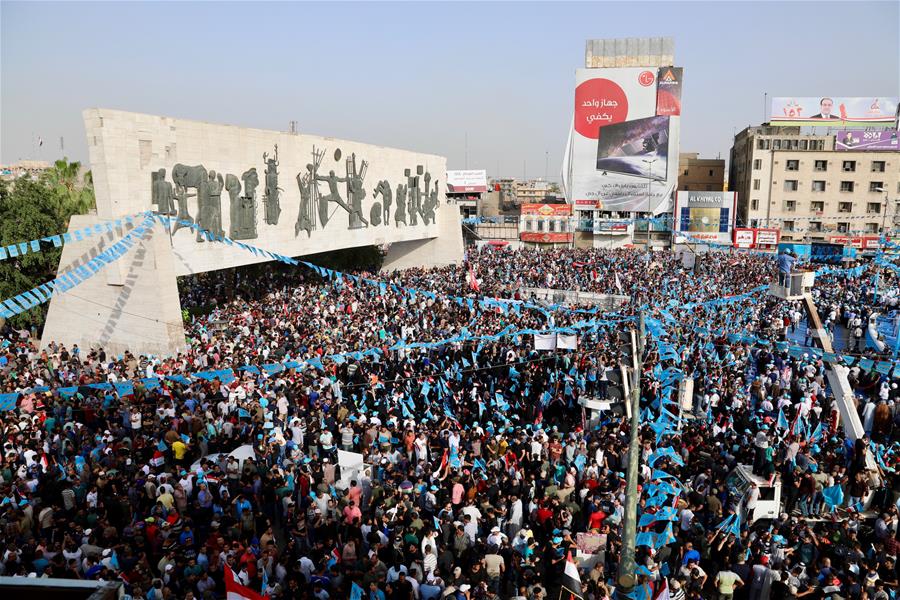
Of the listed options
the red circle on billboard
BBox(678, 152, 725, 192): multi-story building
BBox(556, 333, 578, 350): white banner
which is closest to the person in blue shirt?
BBox(556, 333, 578, 350): white banner

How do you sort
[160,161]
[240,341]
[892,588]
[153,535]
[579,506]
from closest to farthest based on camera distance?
[892,588] < [153,535] < [579,506] < [240,341] < [160,161]

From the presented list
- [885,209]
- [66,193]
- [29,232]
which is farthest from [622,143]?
[29,232]

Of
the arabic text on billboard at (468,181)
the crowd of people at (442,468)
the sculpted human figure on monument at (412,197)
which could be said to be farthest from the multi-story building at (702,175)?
the crowd of people at (442,468)

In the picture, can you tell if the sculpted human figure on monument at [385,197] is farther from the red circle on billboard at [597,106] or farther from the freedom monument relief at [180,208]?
the red circle on billboard at [597,106]

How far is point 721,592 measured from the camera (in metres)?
7.88

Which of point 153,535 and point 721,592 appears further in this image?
point 153,535

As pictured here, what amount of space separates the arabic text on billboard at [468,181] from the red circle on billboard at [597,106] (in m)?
23.7

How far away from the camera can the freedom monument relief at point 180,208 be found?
63.1 ft

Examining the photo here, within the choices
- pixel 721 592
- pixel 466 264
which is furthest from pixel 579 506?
pixel 466 264

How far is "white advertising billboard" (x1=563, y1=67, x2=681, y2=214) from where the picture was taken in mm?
54656

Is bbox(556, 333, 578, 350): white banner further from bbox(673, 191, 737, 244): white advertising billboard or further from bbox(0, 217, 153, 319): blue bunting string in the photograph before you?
bbox(673, 191, 737, 244): white advertising billboard

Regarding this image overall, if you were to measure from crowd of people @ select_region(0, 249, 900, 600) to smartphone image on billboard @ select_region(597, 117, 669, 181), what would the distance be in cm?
3747

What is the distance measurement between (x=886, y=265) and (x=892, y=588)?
3015 cm

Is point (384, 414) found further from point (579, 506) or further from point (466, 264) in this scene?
point (466, 264)
